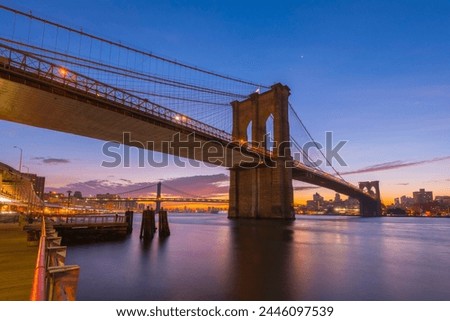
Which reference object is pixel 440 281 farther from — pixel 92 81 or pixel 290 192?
pixel 290 192

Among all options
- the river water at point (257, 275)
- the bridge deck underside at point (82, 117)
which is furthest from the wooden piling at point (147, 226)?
the bridge deck underside at point (82, 117)

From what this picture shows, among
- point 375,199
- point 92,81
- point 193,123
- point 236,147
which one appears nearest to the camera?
point 92,81

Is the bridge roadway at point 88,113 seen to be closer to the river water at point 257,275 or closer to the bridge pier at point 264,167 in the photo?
the bridge pier at point 264,167

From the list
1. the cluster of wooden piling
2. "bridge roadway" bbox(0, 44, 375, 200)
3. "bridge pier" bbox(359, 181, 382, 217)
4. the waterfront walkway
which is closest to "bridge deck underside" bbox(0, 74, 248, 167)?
"bridge roadway" bbox(0, 44, 375, 200)

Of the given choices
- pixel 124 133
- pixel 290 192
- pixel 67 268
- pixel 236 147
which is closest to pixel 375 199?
pixel 290 192

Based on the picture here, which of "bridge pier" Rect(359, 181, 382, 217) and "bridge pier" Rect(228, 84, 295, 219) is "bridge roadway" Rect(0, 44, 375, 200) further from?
"bridge pier" Rect(359, 181, 382, 217)

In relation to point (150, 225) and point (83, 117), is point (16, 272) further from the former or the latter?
point (83, 117)

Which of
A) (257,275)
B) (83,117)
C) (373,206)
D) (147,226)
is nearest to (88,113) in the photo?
(83,117)
